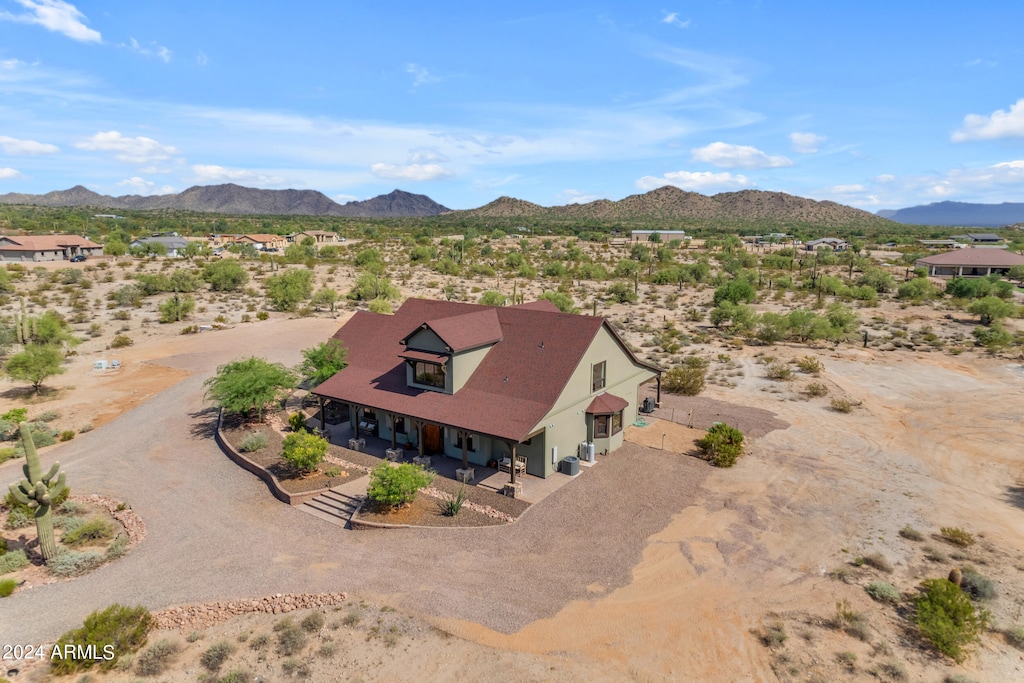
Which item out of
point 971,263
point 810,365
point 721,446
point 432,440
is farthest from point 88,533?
point 971,263

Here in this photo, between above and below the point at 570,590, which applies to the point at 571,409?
above

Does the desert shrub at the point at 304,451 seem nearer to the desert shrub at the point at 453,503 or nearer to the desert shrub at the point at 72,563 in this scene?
the desert shrub at the point at 453,503

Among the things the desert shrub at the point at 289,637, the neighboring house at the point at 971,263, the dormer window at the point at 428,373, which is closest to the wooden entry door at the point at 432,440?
the dormer window at the point at 428,373

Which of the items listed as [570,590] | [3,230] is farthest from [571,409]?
[3,230]

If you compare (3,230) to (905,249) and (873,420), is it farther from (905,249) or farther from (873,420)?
(905,249)

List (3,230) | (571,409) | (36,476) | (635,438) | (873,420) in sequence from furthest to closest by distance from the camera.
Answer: (3,230)
(873,420)
(635,438)
(571,409)
(36,476)

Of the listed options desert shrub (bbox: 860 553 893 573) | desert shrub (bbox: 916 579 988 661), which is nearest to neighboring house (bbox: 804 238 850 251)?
desert shrub (bbox: 860 553 893 573)
